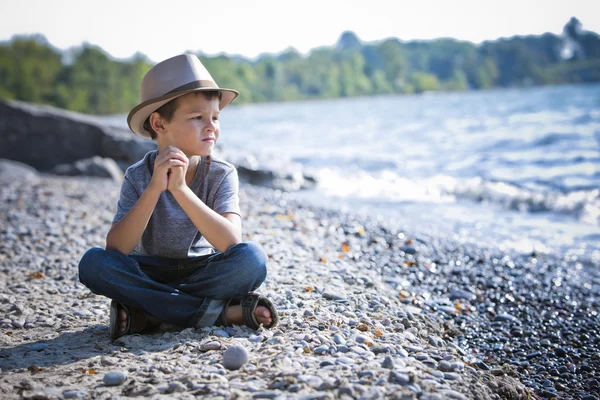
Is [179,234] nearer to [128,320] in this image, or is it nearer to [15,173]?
[128,320]

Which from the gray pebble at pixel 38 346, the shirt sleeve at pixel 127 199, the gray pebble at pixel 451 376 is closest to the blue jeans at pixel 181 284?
the shirt sleeve at pixel 127 199

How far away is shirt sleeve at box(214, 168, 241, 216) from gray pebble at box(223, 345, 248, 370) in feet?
3.04

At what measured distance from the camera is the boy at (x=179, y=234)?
337 cm

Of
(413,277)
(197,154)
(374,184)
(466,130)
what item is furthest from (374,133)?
(197,154)

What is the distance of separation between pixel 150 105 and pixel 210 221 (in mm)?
843

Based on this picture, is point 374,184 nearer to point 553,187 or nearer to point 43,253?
point 553,187

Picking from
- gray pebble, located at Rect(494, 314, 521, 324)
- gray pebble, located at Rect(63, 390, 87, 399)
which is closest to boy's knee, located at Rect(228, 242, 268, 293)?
gray pebble, located at Rect(63, 390, 87, 399)

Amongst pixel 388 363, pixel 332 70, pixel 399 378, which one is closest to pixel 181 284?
pixel 388 363

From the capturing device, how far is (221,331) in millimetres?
3439

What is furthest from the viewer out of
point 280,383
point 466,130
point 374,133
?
point 374,133

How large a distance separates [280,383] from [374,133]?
28333 mm

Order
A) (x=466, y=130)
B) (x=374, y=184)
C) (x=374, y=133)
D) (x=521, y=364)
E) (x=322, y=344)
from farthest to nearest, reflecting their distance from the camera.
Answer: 1. (x=374, y=133)
2. (x=466, y=130)
3. (x=374, y=184)
4. (x=521, y=364)
5. (x=322, y=344)

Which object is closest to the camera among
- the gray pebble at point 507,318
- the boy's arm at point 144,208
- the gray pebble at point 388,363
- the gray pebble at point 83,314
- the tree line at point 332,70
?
the gray pebble at point 388,363

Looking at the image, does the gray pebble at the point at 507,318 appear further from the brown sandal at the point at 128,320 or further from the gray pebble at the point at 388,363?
the brown sandal at the point at 128,320
